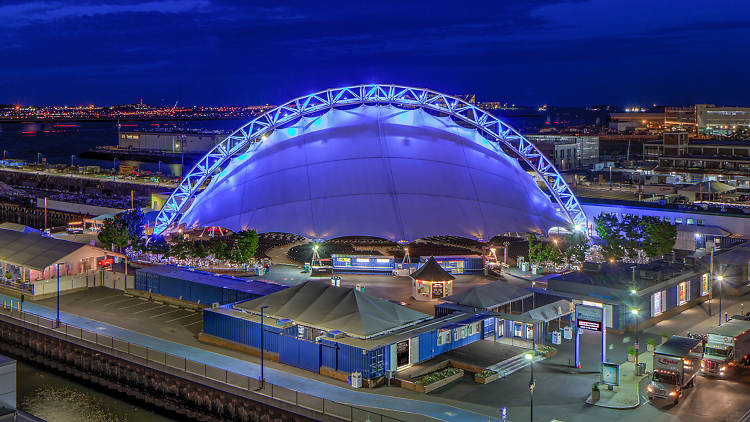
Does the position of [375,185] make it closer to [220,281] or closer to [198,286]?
[220,281]

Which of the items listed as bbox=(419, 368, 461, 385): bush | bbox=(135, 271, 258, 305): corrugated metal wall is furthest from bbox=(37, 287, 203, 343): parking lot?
bbox=(419, 368, 461, 385): bush

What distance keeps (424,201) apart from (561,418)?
24848mm

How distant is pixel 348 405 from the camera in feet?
75.4

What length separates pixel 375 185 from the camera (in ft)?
Result: 154

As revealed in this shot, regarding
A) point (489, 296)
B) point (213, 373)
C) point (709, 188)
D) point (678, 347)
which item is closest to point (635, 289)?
point (489, 296)

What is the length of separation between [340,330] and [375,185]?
19.9 metres

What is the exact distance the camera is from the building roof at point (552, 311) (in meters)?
31.3

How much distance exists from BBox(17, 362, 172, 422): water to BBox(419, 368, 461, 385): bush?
A: 9.97 meters

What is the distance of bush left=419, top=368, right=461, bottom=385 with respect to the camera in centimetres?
2529

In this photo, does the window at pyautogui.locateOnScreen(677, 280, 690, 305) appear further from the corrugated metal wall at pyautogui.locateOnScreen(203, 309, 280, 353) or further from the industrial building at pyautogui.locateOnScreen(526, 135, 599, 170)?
the industrial building at pyautogui.locateOnScreen(526, 135, 599, 170)

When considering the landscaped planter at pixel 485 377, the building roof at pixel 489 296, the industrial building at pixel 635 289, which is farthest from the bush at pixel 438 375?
the industrial building at pixel 635 289

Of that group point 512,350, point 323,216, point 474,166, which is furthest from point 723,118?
point 512,350

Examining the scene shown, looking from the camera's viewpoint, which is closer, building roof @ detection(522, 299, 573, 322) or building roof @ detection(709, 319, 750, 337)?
building roof @ detection(709, 319, 750, 337)

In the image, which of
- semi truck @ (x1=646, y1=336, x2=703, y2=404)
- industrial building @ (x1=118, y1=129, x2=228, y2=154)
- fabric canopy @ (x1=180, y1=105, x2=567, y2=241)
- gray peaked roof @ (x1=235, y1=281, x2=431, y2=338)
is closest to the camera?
semi truck @ (x1=646, y1=336, x2=703, y2=404)
